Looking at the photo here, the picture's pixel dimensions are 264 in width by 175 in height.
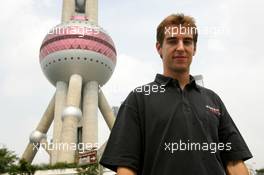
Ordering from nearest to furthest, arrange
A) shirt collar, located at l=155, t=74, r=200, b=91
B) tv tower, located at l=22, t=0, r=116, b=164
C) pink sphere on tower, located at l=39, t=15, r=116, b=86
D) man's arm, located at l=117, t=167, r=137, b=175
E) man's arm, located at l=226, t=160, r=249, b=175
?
man's arm, located at l=117, t=167, r=137, b=175 → man's arm, located at l=226, t=160, r=249, b=175 → shirt collar, located at l=155, t=74, r=200, b=91 → tv tower, located at l=22, t=0, r=116, b=164 → pink sphere on tower, located at l=39, t=15, r=116, b=86

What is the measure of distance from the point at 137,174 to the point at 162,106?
0.60 metres

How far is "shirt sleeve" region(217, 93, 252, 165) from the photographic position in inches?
131

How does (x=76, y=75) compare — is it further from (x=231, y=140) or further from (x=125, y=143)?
(x=125, y=143)

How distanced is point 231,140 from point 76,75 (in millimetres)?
47255

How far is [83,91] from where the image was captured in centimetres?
5234

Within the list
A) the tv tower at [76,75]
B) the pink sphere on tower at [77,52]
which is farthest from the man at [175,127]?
the pink sphere on tower at [77,52]

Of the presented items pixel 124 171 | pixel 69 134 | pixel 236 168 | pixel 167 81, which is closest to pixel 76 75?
pixel 69 134

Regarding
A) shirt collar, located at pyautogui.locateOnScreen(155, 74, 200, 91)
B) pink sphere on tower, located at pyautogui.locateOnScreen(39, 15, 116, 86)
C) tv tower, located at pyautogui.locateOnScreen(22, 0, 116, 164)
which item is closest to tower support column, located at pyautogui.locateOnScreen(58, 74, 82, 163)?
tv tower, located at pyautogui.locateOnScreen(22, 0, 116, 164)

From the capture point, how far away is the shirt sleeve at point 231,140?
333 cm

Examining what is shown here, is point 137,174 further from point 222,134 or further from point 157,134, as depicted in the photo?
point 222,134

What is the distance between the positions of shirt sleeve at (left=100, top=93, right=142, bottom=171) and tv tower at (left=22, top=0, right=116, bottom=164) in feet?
140

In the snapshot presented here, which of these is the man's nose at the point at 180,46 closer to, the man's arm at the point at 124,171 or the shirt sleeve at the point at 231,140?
the shirt sleeve at the point at 231,140

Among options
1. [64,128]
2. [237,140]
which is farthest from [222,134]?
[64,128]

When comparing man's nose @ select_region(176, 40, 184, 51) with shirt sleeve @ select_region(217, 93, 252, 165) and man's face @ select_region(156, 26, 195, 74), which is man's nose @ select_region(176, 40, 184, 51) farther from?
shirt sleeve @ select_region(217, 93, 252, 165)
